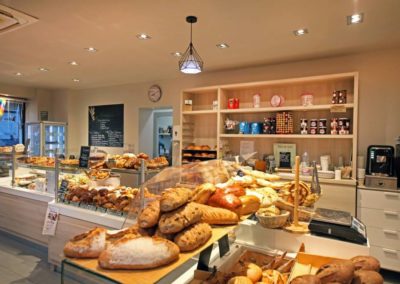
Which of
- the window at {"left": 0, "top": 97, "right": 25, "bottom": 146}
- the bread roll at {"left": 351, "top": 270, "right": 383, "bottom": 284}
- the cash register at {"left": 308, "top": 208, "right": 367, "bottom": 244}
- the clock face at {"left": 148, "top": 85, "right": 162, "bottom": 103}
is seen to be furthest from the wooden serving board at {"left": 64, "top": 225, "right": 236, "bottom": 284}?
the window at {"left": 0, "top": 97, "right": 25, "bottom": 146}

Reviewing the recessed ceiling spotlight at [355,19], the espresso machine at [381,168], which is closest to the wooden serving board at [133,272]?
the recessed ceiling spotlight at [355,19]

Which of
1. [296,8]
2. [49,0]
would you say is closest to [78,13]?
[49,0]

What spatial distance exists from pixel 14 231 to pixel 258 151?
3526 mm

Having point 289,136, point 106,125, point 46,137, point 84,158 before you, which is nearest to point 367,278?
point 84,158

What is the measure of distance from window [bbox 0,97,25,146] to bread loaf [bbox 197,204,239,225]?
678 cm

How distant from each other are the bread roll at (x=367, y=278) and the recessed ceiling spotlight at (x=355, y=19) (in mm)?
2326

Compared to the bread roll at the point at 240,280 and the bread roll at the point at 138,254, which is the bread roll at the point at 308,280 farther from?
the bread roll at the point at 138,254

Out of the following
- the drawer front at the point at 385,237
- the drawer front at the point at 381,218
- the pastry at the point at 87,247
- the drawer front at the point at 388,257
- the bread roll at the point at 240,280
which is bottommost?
the drawer front at the point at 388,257

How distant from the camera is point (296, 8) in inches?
90.2

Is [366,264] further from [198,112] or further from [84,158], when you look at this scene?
[198,112]

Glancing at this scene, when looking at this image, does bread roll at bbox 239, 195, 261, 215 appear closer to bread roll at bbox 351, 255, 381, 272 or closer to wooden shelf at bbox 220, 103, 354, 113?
bread roll at bbox 351, 255, 381, 272

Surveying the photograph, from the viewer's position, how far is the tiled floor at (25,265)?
2.61 metres

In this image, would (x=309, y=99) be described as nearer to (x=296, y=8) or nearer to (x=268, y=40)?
(x=268, y=40)

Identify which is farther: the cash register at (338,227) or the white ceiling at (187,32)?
the white ceiling at (187,32)
